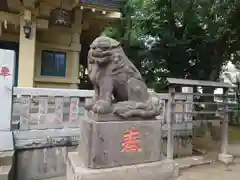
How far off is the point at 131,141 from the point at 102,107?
0.52 m

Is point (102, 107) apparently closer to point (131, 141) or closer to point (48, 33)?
point (131, 141)

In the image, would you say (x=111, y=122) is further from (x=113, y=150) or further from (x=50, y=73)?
(x=50, y=73)

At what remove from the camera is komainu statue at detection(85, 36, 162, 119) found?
2682 mm

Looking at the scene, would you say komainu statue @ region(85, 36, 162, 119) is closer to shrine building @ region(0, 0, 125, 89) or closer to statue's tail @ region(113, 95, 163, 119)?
statue's tail @ region(113, 95, 163, 119)

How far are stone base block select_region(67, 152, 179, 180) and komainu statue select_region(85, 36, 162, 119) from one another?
1.90ft

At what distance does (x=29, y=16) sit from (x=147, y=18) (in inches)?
219

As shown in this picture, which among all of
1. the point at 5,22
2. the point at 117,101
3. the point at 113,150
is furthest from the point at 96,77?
the point at 5,22

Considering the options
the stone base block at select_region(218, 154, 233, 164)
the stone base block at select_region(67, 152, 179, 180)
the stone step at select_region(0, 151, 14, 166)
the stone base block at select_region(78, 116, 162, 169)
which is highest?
the stone base block at select_region(78, 116, 162, 169)

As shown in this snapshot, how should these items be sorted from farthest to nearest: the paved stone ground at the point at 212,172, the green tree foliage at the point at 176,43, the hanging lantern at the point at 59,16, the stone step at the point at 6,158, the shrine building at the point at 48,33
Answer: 1. the green tree foliage at the point at 176,43
2. the hanging lantern at the point at 59,16
3. the shrine building at the point at 48,33
4. the paved stone ground at the point at 212,172
5. the stone step at the point at 6,158

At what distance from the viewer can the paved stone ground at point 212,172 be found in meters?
4.92

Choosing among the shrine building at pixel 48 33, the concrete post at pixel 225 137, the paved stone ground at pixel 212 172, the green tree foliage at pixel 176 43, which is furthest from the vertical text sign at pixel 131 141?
the green tree foliage at pixel 176 43

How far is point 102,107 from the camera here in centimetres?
259

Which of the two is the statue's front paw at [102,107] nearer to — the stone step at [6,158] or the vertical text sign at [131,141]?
the vertical text sign at [131,141]

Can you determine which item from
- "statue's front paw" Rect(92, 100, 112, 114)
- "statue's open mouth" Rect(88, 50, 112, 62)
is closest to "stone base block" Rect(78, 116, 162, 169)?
"statue's front paw" Rect(92, 100, 112, 114)
